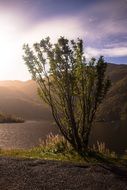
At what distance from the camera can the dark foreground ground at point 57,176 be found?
45.3 feet

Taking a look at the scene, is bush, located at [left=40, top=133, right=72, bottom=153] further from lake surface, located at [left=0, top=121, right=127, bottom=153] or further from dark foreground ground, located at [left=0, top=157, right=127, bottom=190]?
lake surface, located at [left=0, top=121, right=127, bottom=153]

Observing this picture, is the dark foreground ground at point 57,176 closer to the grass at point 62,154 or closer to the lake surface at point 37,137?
the grass at point 62,154

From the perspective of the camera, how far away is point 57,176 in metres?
15.3

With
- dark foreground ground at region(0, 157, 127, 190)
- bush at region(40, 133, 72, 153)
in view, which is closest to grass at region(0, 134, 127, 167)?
bush at region(40, 133, 72, 153)

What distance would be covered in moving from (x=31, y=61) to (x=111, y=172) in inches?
539

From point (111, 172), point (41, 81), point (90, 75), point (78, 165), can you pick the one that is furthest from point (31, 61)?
point (111, 172)

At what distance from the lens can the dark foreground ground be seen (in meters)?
13.8

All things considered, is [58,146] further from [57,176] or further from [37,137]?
[37,137]

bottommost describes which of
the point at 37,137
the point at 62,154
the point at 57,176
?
the point at 37,137

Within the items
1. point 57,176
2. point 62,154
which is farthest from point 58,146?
point 57,176

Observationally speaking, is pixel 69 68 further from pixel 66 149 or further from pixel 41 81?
pixel 66 149

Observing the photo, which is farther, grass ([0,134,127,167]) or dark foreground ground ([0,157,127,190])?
grass ([0,134,127,167])

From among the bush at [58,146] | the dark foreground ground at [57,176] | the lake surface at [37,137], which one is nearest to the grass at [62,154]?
the bush at [58,146]

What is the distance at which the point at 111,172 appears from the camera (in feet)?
53.0
